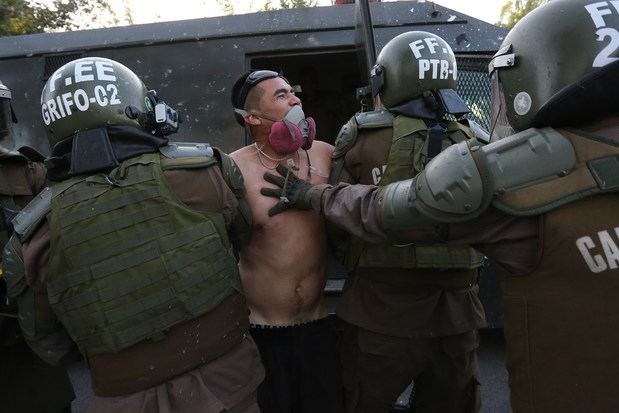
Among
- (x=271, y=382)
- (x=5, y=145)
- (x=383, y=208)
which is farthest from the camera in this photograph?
(x=5, y=145)

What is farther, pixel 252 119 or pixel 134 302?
pixel 252 119

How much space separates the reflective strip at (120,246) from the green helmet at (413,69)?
128cm

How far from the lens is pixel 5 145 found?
289 centimetres

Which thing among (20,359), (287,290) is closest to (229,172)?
(287,290)

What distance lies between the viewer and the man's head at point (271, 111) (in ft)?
7.39

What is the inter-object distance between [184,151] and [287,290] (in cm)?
80

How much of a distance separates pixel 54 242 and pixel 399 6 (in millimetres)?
3415

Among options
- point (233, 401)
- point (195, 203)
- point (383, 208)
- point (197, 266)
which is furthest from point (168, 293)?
point (383, 208)

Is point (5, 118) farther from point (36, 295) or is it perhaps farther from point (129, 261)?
point (129, 261)

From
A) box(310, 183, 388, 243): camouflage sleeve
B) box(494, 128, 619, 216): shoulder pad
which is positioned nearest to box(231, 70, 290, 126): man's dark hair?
box(310, 183, 388, 243): camouflage sleeve

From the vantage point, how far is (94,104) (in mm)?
1706

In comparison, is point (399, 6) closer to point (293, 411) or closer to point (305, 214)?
point (305, 214)

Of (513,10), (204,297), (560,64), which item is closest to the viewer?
(560,64)

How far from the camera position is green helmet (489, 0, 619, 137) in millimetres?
1177
